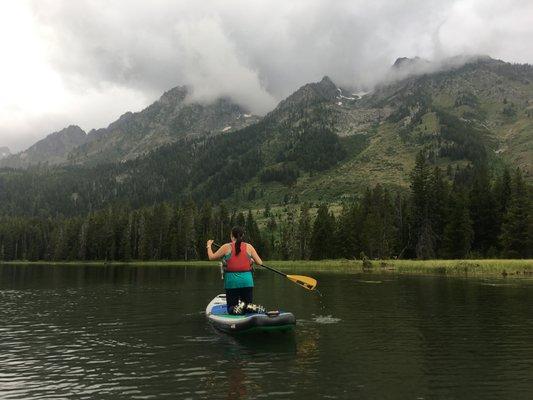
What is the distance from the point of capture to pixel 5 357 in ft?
67.6

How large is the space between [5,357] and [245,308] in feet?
36.9

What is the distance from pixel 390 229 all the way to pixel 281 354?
107845 millimetres

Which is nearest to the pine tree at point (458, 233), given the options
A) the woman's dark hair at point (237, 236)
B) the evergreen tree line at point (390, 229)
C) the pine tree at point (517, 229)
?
the evergreen tree line at point (390, 229)

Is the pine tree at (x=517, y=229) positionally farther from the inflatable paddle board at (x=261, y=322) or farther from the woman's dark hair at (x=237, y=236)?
the woman's dark hair at (x=237, y=236)

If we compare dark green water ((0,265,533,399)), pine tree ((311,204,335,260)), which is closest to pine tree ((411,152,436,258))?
pine tree ((311,204,335,260))

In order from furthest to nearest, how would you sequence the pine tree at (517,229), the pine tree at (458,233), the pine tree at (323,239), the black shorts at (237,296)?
the pine tree at (323,239) < the pine tree at (458,233) < the pine tree at (517,229) < the black shorts at (237,296)

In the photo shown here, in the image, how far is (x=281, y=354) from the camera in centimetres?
2052

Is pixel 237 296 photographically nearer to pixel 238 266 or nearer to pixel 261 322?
pixel 238 266

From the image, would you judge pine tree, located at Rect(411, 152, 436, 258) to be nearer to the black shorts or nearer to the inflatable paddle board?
the black shorts

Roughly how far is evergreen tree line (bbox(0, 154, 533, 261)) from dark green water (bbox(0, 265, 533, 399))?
73636 millimetres

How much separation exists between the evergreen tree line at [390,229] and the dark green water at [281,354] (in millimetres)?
73636

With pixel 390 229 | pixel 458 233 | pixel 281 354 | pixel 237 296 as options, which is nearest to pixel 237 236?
pixel 237 296

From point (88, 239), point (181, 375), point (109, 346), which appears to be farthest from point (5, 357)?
point (88, 239)

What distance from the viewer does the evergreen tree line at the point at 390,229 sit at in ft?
352
